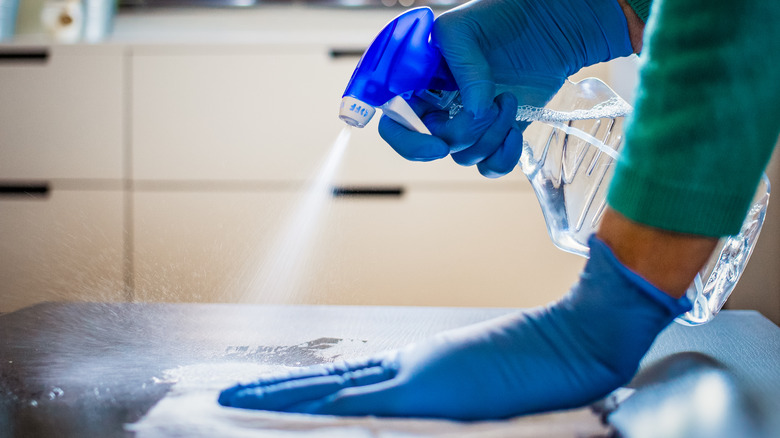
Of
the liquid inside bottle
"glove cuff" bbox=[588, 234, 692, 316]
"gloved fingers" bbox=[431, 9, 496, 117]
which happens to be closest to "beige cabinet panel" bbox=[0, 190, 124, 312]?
the liquid inside bottle

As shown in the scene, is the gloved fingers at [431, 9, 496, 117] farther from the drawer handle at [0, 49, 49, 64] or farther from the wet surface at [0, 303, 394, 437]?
the drawer handle at [0, 49, 49, 64]

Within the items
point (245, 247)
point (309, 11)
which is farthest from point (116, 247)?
point (309, 11)

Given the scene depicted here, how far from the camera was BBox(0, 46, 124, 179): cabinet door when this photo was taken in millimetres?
1877

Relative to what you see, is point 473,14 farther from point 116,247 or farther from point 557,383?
point 116,247

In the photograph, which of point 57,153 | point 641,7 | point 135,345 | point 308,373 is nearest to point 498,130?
point 641,7

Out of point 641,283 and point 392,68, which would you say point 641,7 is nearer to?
point 392,68

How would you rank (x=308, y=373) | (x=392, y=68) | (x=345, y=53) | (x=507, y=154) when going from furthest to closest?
(x=345, y=53), (x=507, y=154), (x=392, y=68), (x=308, y=373)

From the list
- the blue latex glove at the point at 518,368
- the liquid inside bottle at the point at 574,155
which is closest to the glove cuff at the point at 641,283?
the blue latex glove at the point at 518,368

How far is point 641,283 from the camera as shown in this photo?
53 centimetres

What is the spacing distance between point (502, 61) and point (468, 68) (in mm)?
131

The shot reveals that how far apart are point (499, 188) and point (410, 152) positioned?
42.5 inches

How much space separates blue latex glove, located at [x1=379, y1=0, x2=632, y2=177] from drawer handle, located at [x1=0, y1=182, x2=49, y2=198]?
1.47m

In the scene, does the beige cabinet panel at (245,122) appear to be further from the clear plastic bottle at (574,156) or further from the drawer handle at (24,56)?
the clear plastic bottle at (574,156)

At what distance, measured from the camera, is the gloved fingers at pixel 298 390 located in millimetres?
550
